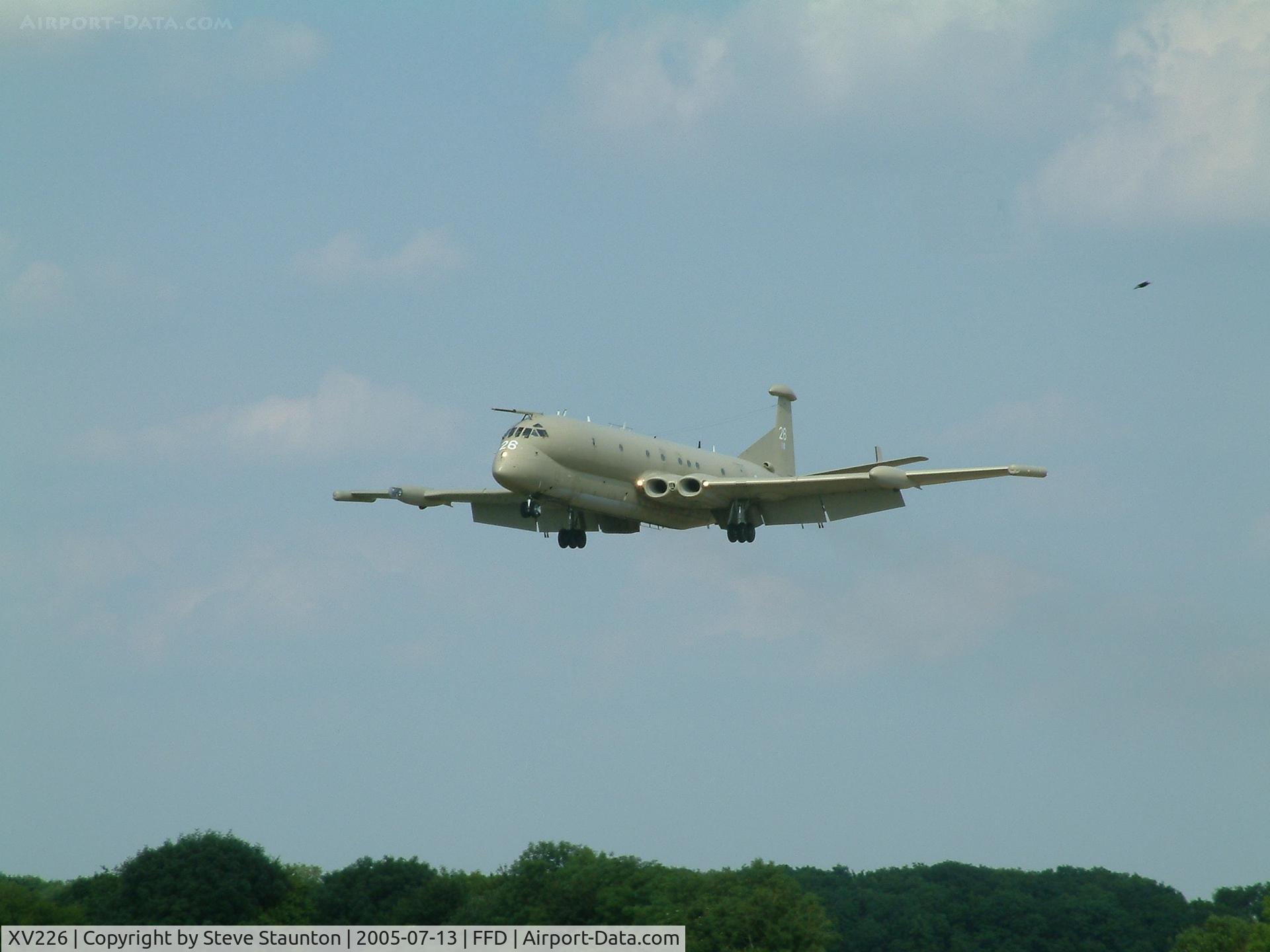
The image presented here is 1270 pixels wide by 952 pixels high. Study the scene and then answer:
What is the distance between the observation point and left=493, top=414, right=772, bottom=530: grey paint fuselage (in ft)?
186

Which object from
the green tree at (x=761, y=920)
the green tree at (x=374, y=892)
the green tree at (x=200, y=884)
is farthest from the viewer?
the green tree at (x=374, y=892)

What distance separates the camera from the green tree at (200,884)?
78750 millimetres

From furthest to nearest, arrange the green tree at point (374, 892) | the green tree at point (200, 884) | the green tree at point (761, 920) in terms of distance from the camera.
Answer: the green tree at point (374, 892) → the green tree at point (200, 884) → the green tree at point (761, 920)

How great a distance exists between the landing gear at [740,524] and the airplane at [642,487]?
3 cm

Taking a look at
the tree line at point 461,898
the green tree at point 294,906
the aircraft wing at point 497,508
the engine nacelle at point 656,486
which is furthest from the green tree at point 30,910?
the engine nacelle at point 656,486

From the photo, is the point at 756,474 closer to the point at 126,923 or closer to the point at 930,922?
the point at 126,923

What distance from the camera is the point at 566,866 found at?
8588 centimetres

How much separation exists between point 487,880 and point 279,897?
1402 cm

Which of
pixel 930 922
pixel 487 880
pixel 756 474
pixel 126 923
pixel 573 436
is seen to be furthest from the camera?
pixel 930 922

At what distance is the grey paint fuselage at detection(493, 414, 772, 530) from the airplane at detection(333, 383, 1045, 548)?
0.12 feet

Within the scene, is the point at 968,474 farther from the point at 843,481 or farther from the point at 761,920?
the point at 761,920

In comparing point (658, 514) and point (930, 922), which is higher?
point (658, 514)

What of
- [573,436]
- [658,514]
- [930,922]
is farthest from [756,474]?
[930,922]

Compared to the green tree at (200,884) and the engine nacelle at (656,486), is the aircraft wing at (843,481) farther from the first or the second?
the green tree at (200,884)
